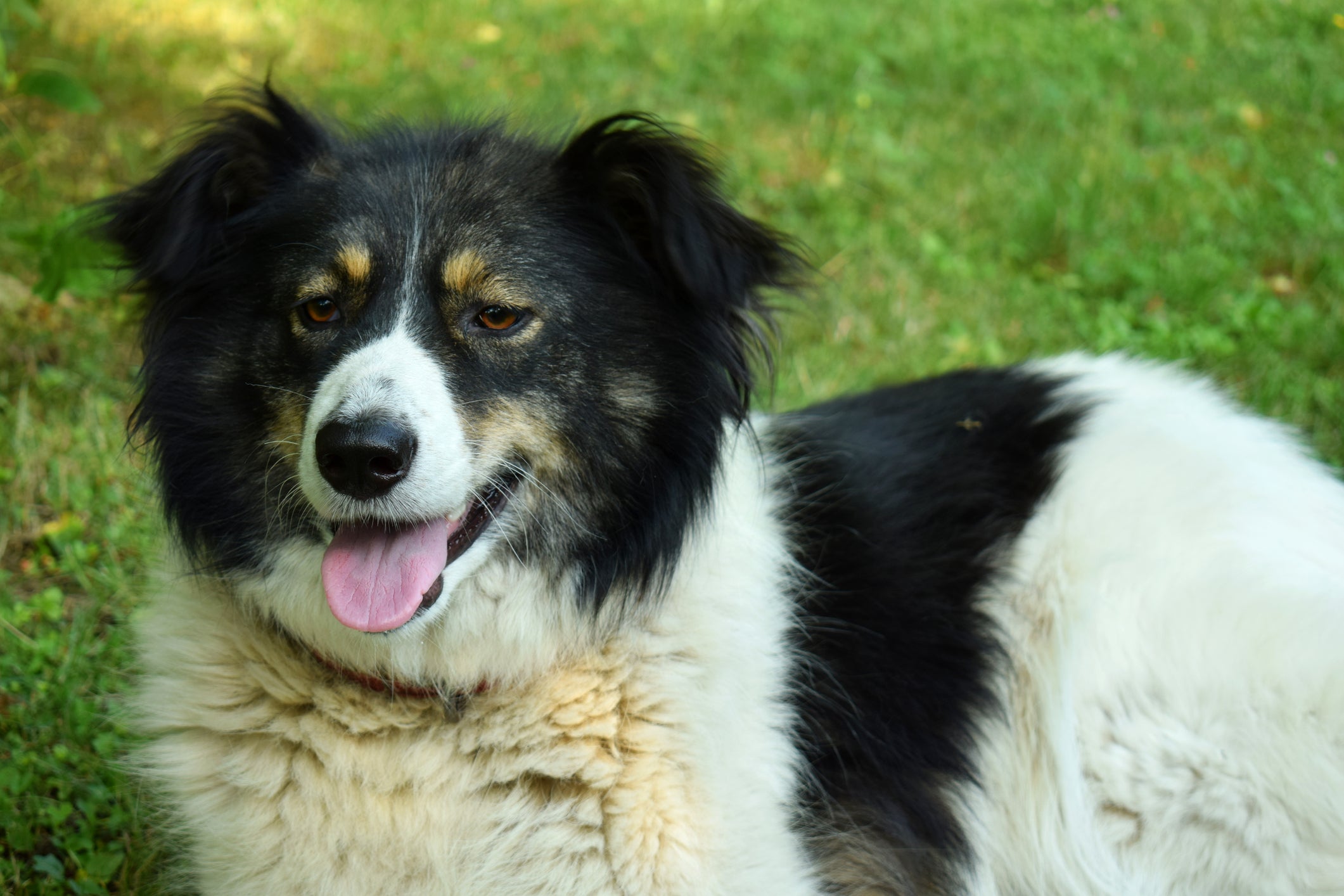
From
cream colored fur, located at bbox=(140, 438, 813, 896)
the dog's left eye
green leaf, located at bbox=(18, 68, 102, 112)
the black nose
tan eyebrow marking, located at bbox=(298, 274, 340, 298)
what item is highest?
tan eyebrow marking, located at bbox=(298, 274, 340, 298)

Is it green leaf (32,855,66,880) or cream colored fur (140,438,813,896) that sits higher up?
cream colored fur (140,438,813,896)

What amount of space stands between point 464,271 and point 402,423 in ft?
1.44

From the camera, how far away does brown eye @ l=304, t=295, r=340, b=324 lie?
8.45ft

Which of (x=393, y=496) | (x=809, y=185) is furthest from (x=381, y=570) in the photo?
(x=809, y=185)

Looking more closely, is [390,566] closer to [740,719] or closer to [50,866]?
[740,719]

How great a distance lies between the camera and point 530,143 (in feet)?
9.64

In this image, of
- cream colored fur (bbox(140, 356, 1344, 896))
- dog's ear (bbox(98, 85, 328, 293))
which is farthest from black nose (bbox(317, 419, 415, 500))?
dog's ear (bbox(98, 85, 328, 293))

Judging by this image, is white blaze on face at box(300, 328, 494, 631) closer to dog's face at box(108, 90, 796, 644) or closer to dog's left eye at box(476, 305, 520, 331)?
dog's face at box(108, 90, 796, 644)

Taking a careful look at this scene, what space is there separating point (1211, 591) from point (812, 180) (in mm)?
4628

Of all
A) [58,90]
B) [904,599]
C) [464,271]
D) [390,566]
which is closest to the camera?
[390,566]

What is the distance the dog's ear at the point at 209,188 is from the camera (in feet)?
8.73

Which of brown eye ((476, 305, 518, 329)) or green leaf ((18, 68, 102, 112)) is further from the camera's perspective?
green leaf ((18, 68, 102, 112))

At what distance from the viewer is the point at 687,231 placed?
100 inches

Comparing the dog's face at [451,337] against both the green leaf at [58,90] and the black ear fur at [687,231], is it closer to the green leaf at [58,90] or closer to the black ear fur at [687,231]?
the black ear fur at [687,231]
